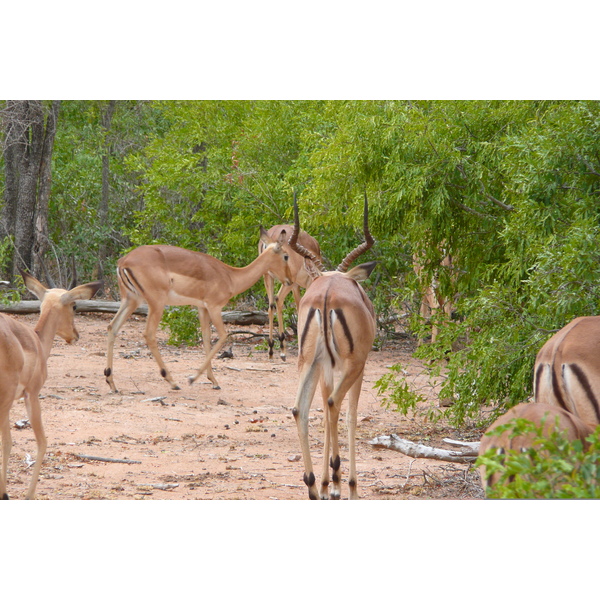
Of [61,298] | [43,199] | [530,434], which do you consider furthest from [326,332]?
[43,199]

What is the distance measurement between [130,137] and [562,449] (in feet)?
50.0

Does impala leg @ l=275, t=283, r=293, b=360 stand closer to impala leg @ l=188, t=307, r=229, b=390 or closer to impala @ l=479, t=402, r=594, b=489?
impala leg @ l=188, t=307, r=229, b=390

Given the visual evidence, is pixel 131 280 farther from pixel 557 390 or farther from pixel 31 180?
pixel 557 390

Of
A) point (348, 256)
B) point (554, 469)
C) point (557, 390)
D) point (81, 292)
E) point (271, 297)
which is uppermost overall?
point (348, 256)

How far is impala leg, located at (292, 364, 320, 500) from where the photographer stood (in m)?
5.07

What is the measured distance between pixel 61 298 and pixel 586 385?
4.05 m

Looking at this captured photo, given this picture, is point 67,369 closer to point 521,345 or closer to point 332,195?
point 332,195

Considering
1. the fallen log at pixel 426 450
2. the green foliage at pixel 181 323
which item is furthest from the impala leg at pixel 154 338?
the fallen log at pixel 426 450

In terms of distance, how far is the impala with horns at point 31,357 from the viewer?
4766 millimetres

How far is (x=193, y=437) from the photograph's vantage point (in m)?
7.14

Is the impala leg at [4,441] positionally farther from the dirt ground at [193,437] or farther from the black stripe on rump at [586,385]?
the black stripe on rump at [586,385]

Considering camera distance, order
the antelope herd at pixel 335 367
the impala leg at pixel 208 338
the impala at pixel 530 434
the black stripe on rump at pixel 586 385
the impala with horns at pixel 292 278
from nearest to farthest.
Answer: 1. the impala at pixel 530 434
2. the antelope herd at pixel 335 367
3. the black stripe on rump at pixel 586 385
4. the impala leg at pixel 208 338
5. the impala with horns at pixel 292 278

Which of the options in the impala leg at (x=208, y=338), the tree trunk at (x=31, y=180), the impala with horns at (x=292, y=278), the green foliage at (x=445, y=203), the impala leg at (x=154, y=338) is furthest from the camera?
the tree trunk at (x=31, y=180)

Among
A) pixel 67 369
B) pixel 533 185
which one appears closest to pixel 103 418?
pixel 67 369
